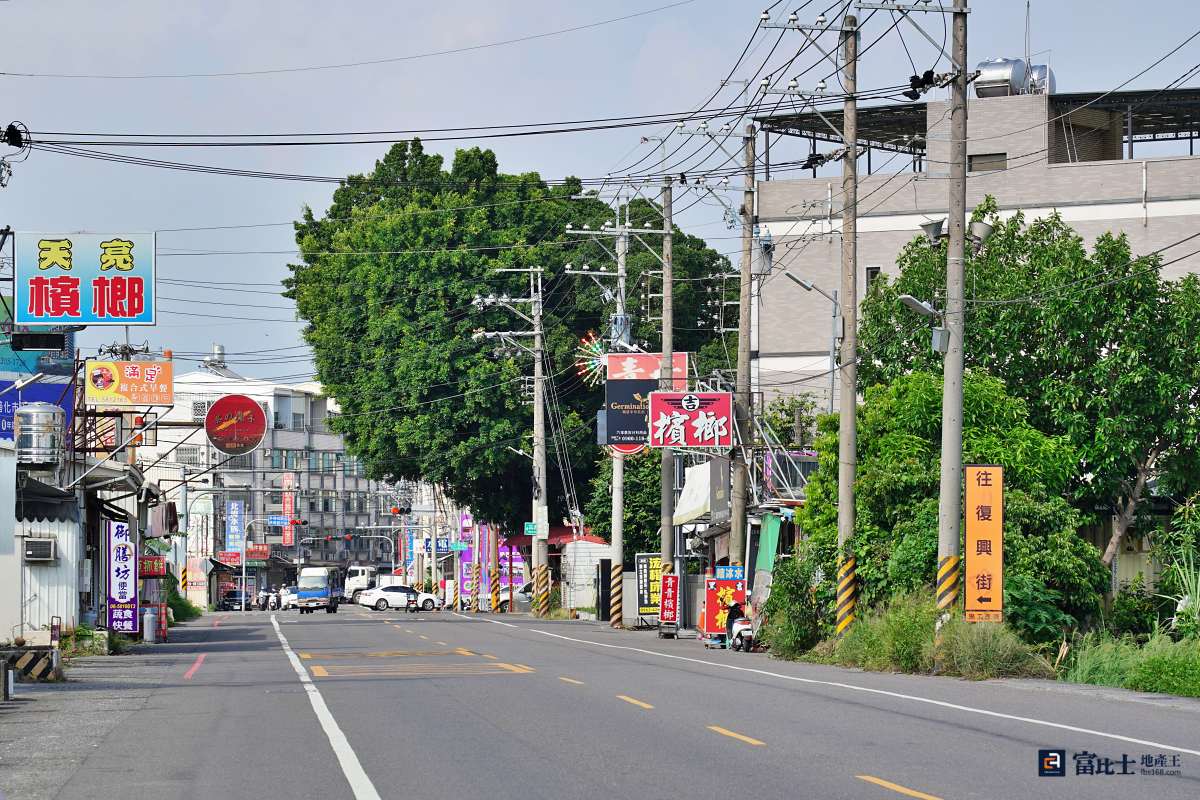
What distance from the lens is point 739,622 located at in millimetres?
36625

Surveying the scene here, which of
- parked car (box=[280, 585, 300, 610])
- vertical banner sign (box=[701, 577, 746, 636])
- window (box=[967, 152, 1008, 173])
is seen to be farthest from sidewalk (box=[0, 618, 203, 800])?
parked car (box=[280, 585, 300, 610])

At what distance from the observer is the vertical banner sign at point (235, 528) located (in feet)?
408

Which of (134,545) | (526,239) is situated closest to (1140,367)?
(134,545)

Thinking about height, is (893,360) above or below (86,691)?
above

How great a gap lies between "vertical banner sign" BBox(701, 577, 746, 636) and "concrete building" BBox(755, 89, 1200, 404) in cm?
1509

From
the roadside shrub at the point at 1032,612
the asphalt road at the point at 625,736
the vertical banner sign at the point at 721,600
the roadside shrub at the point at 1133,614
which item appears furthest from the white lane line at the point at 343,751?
A: the roadside shrub at the point at 1133,614

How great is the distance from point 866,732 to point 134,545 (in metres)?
30.8

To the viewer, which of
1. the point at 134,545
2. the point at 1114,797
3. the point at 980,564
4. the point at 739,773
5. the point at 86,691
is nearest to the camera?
the point at 1114,797

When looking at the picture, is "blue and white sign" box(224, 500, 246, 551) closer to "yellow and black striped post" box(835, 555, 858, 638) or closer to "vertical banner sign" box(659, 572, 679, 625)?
"vertical banner sign" box(659, 572, 679, 625)

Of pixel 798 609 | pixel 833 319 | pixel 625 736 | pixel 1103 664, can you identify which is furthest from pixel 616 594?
pixel 625 736

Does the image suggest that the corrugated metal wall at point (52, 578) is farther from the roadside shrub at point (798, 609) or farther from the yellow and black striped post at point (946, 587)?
the yellow and black striped post at point (946, 587)

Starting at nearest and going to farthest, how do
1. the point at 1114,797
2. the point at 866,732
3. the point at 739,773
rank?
1. the point at 1114,797
2. the point at 739,773
3. the point at 866,732

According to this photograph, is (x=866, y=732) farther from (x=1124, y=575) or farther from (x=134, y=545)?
(x=134, y=545)

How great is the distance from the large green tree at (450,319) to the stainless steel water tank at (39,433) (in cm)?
2721
